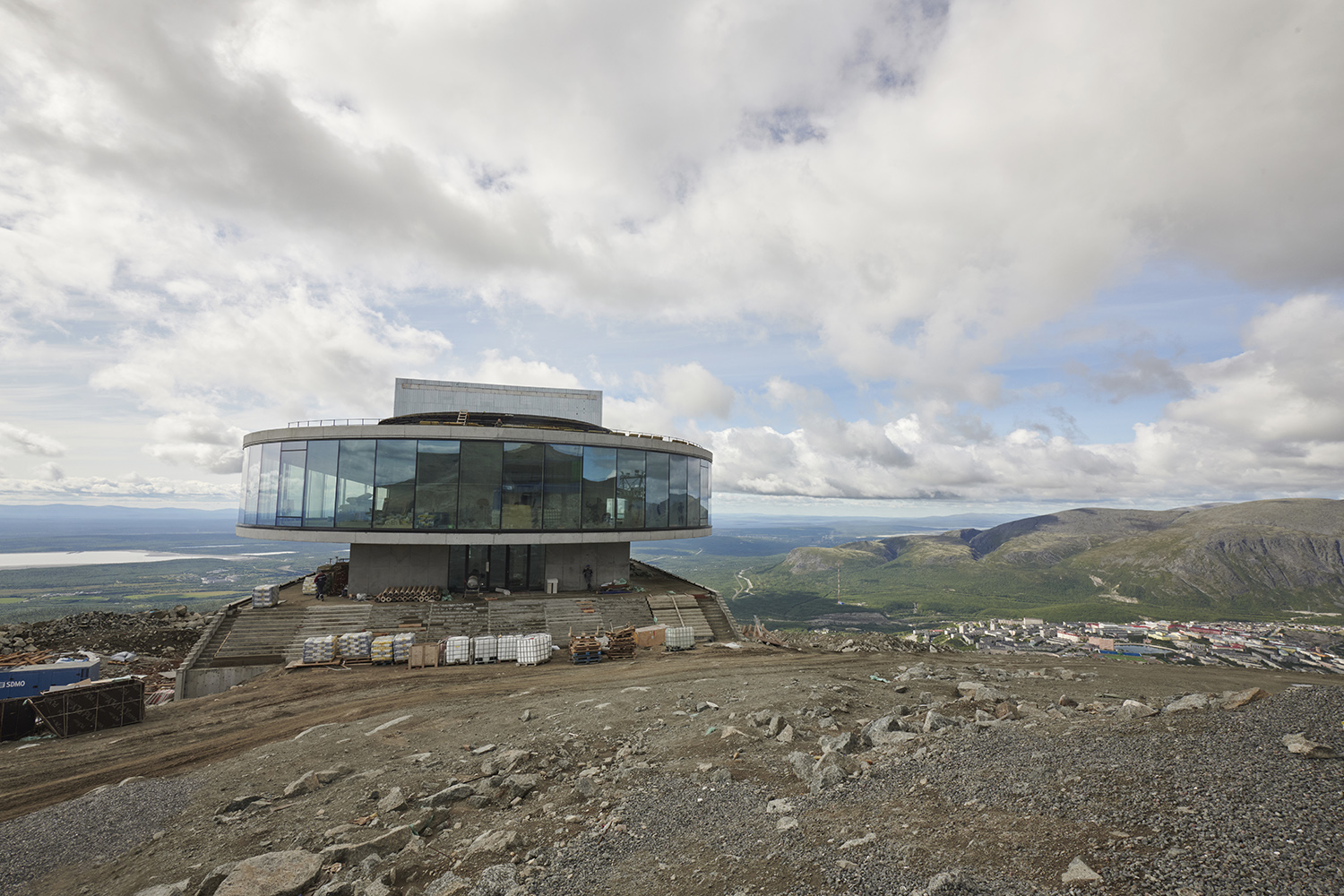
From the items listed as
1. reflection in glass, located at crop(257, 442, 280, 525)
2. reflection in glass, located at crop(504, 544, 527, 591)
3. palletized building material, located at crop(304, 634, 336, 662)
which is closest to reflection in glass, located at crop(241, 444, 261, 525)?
reflection in glass, located at crop(257, 442, 280, 525)

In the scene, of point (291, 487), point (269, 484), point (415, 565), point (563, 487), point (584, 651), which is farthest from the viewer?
point (269, 484)

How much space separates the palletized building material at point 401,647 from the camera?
26.3 metres

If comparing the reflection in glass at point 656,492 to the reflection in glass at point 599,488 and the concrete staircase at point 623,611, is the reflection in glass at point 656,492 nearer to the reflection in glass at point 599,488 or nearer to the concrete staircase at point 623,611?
the reflection in glass at point 599,488

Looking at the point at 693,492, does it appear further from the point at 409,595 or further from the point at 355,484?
the point at 355,484

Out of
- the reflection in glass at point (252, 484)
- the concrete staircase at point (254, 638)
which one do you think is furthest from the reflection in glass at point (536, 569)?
the reflection in glass at point (252, 484)

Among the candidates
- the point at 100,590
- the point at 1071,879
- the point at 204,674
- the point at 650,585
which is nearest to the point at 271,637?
the point at 204,674

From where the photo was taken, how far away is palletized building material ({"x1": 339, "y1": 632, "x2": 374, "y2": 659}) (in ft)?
86.7

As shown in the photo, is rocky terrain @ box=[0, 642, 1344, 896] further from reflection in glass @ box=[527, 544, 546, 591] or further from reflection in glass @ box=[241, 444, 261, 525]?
reflection in glass @ box=[241, 444, 261, 525]

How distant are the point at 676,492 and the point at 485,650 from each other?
18.3 m

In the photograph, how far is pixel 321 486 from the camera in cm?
3391

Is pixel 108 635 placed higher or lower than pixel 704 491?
lower

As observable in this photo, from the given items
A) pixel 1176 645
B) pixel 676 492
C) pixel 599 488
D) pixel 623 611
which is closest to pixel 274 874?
pixel 623 611

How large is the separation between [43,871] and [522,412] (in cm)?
3552

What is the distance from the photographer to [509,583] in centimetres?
3716
